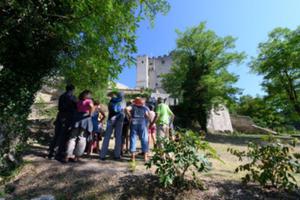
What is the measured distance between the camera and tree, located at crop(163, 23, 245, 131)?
20.8 metres

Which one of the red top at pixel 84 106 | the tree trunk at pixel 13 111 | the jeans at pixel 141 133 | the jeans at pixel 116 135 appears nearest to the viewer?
the tree trunk at pixel 13 111

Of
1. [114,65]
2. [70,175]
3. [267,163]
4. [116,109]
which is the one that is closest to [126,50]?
[114,65]

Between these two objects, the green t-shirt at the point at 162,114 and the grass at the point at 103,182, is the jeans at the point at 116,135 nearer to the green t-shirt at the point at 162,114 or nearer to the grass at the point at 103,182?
the grass at the point at 103,182

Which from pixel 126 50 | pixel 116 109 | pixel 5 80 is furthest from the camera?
pixel 126 50

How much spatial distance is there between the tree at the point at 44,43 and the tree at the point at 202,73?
559 inches

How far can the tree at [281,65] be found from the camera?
1614cm

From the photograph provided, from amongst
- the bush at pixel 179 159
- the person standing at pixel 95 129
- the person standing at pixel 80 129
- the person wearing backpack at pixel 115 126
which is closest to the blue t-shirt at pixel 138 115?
the person wearing backpack at pixel 115 126

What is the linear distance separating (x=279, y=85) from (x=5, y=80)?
17194 mm

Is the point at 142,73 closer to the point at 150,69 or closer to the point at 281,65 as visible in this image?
the point at 150,69

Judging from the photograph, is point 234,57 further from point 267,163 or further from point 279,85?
point 267,163

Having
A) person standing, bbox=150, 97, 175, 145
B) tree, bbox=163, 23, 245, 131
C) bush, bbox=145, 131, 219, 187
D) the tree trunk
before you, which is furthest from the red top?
tree, bbox=163, 23, 245, 131

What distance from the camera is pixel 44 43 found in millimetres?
6676

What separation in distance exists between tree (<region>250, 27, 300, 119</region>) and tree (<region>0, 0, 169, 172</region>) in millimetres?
12377

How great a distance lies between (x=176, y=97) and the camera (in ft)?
76.9
